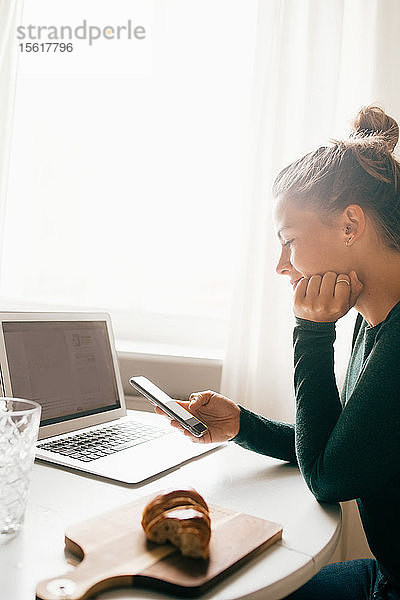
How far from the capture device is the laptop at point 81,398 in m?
1.11

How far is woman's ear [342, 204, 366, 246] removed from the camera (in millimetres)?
1017

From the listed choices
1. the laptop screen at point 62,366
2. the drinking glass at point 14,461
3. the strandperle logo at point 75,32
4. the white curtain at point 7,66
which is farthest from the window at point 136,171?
the drinking glass at point 14,461

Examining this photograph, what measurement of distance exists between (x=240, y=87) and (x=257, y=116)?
0.35 m

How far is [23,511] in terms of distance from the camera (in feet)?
2.63

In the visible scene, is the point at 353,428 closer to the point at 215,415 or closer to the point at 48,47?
the point at 215,415

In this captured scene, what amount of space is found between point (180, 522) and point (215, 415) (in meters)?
0.45

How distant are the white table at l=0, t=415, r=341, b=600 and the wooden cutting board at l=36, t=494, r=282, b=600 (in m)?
0.01

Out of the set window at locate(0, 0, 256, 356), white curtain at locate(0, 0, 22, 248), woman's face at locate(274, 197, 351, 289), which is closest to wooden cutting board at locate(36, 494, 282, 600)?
woman's face at locate(274, 197, 351, 289)

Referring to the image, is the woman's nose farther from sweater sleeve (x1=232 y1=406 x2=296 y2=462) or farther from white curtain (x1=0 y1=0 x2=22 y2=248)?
white curtain (x1=0 y1=0 x2=22 y2=248)

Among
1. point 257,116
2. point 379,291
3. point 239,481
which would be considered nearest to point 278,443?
point 239,481

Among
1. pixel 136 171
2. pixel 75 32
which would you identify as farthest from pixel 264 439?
pixel 75 32

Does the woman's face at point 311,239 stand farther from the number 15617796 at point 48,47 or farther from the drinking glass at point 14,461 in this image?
the number 15617796 at point 48,47

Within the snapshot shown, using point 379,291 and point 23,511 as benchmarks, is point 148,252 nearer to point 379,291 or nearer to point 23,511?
point 379,291

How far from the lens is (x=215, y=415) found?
3.87 ft
